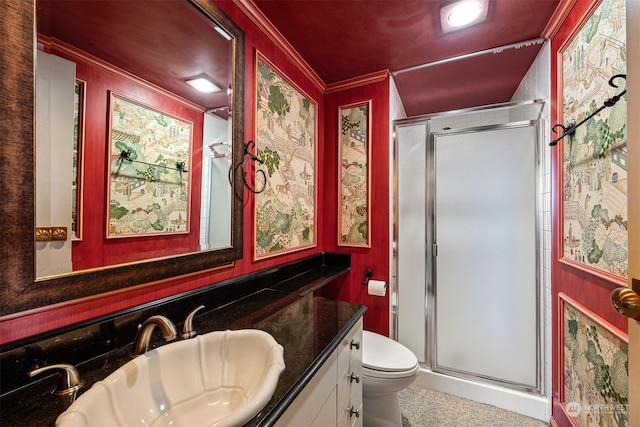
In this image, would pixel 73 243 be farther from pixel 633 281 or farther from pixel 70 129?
pixel 633 281

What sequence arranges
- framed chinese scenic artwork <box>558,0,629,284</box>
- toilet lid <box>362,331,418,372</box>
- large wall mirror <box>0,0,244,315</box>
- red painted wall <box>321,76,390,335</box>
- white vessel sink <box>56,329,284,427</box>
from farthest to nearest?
1. red painted wall <box>321,76,390,335</box>
2. toilet lid <box>362,331,418,372</box>
3. framed chinese scenic artwork <box>558,0,629,284</box>
4. large wall mirror <box>0,0,244,315</box>
5. white vessel sink <box>56,329,284,427</box>

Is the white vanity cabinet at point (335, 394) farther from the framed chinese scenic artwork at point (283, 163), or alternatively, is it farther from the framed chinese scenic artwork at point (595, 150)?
the framed chinese scenic artwork at point (595, 150)

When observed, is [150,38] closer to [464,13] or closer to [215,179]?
[215,179]

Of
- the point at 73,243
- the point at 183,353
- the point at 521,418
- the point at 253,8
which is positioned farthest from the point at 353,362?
the point at 253,8

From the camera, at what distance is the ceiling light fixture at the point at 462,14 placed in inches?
52.9

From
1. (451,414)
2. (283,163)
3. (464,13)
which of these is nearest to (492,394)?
(451,414)

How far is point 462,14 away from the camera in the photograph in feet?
4.67

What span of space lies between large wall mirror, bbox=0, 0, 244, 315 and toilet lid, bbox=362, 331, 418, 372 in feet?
3.29

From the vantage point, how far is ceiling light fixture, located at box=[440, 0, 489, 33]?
1343 mm

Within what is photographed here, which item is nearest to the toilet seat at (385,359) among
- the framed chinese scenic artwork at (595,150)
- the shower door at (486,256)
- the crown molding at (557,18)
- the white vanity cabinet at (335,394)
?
the white vanity cabinet at (335,394)

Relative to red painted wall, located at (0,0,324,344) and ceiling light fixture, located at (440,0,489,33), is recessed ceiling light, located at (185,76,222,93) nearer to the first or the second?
red painted wall, located at (0,0,324,344)

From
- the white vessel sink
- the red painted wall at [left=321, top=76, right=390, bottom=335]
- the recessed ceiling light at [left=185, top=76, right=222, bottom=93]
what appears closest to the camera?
the white vessel sink

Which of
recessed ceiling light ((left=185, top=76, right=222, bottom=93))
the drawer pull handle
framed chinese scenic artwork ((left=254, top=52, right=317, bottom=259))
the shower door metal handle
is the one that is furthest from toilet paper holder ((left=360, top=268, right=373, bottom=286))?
recessed ceiling light ((left=185, top=76, right=222, bottom=93))

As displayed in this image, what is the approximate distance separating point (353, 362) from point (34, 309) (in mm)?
1108
